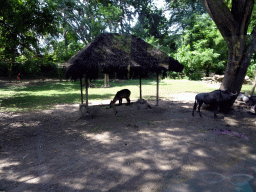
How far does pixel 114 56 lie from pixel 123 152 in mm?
4079

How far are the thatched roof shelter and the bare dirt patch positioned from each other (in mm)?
1955

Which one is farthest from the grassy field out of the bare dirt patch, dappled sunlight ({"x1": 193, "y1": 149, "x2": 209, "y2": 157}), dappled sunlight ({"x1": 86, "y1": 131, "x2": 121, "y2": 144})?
dappled sunlight ({"x1": 193, "y1": 149, "x2": 209, "y2": 157})

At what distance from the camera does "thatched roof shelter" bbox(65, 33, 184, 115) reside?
680cm

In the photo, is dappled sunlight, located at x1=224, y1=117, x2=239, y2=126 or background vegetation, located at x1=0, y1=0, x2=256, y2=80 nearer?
dappled sunlight, located at x1=224, y1=117, x2=239, y2=126

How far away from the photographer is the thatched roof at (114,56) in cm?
679

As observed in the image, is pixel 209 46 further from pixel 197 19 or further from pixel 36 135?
pixel 36 135

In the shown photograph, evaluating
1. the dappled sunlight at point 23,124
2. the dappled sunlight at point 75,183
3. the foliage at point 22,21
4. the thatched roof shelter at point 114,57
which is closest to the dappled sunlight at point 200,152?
the dappled sunlight at point 75,183

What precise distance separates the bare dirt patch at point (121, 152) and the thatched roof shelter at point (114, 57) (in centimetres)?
195

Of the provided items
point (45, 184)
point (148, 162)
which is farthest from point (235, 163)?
point (45, 184)

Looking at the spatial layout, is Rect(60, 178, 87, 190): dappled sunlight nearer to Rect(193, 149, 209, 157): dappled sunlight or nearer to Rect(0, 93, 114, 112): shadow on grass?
Rect(193, 149, 209, 157): dappled sunlight

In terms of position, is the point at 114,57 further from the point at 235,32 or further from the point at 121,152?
the point at 235,32

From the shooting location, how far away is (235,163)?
12.7 feet

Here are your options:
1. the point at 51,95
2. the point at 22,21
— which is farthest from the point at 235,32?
the point at 51,95

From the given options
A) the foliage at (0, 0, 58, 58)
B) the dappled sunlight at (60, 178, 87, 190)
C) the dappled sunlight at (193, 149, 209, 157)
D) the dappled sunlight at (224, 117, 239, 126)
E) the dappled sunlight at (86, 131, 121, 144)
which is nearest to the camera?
the dappled sunlight at (60, 178, 87, 190)
